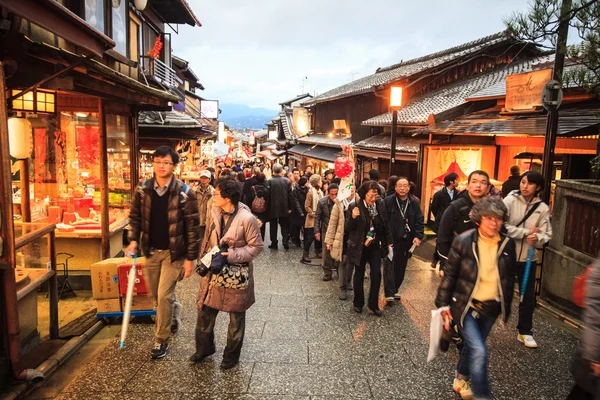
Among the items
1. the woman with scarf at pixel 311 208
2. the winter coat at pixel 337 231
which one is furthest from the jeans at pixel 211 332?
the woman with scarf at pixel 311 208

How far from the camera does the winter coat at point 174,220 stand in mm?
5043

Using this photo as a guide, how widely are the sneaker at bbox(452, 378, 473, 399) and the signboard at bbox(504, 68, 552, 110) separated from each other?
7.76m

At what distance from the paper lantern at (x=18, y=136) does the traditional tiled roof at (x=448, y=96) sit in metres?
12.1

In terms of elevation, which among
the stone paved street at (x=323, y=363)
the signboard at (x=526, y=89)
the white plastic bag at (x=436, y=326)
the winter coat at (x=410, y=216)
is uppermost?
the signboard at (x=526, y=89)

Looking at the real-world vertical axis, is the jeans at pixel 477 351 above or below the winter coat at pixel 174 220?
below

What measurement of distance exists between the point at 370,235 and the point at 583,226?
318 centimetres

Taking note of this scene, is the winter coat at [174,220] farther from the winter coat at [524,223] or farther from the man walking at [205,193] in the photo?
the man walking at [205,193]

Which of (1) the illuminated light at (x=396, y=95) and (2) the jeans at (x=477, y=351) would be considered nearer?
(2) the jeans at (x=477, y=351)

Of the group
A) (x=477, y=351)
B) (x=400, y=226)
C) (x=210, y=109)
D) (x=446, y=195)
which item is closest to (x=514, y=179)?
(x=446, y=195)

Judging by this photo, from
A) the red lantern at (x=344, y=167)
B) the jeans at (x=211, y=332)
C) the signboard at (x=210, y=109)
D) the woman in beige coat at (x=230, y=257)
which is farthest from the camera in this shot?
the signboard at (x=210, y=109)

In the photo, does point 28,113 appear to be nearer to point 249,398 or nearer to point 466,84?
point 249,398

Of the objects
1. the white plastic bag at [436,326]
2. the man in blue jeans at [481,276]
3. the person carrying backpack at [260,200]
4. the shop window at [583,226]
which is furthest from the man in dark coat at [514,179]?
the white plastic bag at [436,326]

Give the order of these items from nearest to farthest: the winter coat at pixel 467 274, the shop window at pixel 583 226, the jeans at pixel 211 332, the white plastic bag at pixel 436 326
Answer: the winter coat at pixel 467 274
the white plastic bag at pixel 436 326
the jeans at pixel 211 332
the shop window at pixel 583 226

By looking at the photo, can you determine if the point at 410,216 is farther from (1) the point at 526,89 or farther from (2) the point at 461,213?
(1) the point at 526,89
